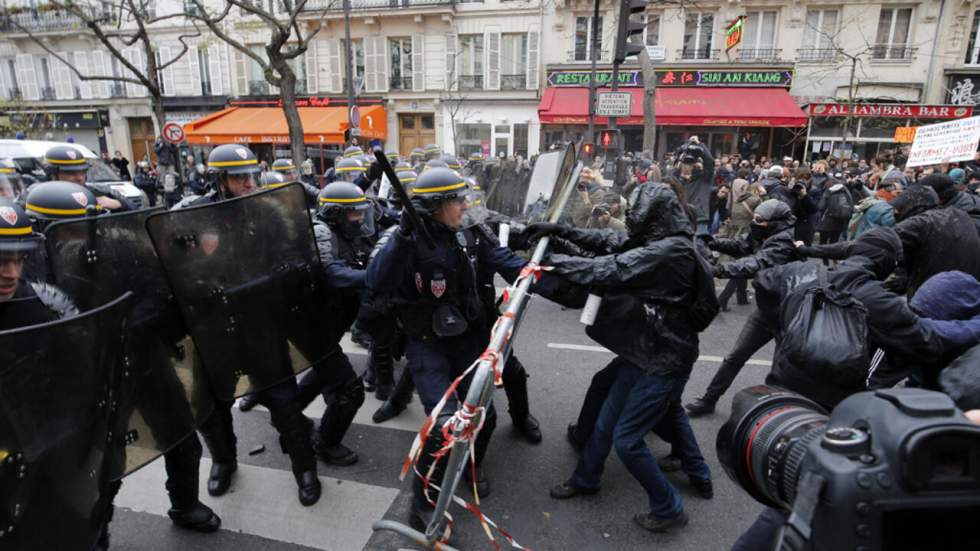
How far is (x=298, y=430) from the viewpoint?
3160 millimetres

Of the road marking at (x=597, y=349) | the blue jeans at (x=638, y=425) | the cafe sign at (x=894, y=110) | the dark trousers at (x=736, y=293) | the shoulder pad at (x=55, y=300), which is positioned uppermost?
the cafe sign at (x=894, y=110)

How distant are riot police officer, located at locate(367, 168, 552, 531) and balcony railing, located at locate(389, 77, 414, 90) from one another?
2282 centimetres

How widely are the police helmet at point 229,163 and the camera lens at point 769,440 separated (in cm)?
377

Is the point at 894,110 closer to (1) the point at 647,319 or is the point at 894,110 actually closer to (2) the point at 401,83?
(2) the point at 401,83

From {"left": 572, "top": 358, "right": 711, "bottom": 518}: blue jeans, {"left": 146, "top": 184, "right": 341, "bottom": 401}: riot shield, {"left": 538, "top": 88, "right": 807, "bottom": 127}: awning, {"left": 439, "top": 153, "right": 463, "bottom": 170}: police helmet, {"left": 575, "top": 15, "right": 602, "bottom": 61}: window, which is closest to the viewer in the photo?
{"left": 146, "top": 184, "right": 341, "bottom": 401}: riot shield

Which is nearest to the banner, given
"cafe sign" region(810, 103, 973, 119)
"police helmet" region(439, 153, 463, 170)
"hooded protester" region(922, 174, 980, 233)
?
"hooded protester" region(922, 174, 980, 233)

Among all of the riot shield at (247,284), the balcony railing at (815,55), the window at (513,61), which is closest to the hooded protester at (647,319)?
the riot shield at (247,284)

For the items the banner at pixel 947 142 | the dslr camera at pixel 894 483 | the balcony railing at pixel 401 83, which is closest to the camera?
the dslr camera at pixel 894 483

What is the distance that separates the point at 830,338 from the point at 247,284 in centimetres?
277

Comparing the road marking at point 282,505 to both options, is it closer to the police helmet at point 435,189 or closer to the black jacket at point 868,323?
the police helmet at point 435,189

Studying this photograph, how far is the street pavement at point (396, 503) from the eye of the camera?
2.89 m

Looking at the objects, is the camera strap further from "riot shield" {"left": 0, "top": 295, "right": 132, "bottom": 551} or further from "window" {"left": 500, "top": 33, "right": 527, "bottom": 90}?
"window" {"left": 500, "top": 33, "right": 527, "bottom": 90}

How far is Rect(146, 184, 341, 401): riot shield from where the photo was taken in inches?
99.7

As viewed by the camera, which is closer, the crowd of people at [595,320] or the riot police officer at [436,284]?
the crowd of people at [595,320]
